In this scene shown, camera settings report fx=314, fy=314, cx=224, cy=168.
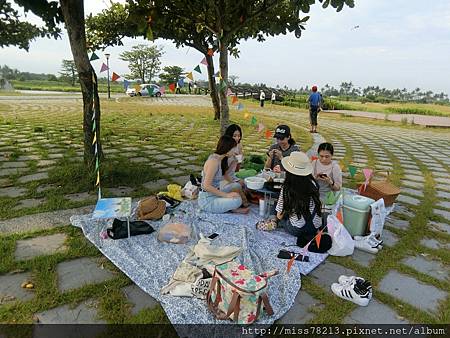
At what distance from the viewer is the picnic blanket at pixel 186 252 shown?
93.7 inches

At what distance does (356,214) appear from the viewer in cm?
361

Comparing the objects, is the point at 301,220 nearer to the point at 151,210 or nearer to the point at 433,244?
the point at 433,244

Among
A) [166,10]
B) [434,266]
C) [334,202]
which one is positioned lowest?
[434,266]

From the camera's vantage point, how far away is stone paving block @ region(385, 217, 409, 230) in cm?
Result: 399

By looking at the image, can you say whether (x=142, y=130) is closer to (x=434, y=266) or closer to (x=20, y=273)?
(x=20, y=273)

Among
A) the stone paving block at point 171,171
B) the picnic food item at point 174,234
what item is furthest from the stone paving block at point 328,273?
the stone paving block at point 171,171

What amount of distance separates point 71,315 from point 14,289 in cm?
64

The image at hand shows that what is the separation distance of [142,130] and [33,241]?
7.32 m

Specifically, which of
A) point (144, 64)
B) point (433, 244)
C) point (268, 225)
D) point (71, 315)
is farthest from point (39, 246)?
point (144, 64)

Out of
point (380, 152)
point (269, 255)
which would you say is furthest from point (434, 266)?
point (380, 152)

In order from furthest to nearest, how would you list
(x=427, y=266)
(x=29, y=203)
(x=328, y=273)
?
1. (x=29, y=203)
2. (x=427, y=266)
3. (x=328, y=273)

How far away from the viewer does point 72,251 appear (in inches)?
121

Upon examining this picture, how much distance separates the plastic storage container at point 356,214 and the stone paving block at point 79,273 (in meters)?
2.62

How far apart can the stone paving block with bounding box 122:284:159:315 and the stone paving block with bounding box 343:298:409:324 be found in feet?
4.83
